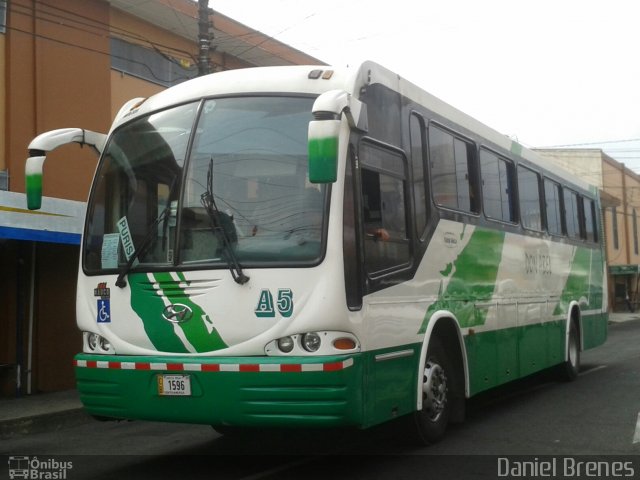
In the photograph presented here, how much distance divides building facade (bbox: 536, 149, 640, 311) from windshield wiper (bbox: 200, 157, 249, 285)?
35.8 meters

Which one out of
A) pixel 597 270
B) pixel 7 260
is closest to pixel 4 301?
pixel 7 260

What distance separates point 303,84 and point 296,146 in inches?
22.4

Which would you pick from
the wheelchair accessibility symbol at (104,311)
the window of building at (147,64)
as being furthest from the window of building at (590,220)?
the wheelchair accessibility symbol at (104,311)

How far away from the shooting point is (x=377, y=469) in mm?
6711

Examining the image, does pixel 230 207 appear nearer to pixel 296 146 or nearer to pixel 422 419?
pixel 296 146

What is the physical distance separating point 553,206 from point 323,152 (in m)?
7.66

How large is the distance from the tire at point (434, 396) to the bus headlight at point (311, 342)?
1.61m

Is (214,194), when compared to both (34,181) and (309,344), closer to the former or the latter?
(309,344)

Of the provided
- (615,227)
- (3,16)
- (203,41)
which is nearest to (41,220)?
(3,16)

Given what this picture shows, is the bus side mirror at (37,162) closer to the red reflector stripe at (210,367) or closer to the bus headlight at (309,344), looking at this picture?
the red reflector stripe at (210,367)

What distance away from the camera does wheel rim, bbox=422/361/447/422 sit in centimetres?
739

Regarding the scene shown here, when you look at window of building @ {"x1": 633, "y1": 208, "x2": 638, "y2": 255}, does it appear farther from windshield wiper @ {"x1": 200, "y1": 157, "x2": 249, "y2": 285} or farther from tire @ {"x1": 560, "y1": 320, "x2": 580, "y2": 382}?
windshield wiper @ {"x1": 200, "y1": 157, "x2": 249, "y2": 285}

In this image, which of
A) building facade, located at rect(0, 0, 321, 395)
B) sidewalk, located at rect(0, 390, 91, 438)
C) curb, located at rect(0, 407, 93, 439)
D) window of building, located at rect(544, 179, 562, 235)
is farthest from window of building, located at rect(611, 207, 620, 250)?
curb, located at rect(0, 407, 93, 439)

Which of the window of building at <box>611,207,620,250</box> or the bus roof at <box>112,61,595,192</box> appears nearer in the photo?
the bus roof at <box>112,61,595,192</box>
